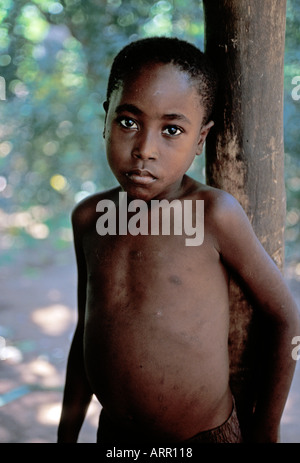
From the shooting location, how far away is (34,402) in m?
3.25

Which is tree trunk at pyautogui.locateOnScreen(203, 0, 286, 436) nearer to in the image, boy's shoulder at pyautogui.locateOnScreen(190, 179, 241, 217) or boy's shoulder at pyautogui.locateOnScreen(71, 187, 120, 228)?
boy's shoulder at pyautogui.locateOnScreen(190, 179, 241, 217)

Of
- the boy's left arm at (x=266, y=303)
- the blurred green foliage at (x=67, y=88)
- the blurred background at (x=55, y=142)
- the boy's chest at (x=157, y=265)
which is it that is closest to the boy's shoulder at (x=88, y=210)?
the boy's chest at (x=157, y=265)

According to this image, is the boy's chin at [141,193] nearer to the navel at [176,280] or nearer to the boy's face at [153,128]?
the boy's face at [153,128]

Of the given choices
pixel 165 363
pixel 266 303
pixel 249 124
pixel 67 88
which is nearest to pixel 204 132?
pixel 249 124

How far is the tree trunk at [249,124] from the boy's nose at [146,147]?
27cm

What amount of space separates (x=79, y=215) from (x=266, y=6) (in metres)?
0.85

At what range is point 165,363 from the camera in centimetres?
129

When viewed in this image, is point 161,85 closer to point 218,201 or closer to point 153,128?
point 153,128

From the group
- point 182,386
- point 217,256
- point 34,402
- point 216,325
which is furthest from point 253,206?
point 34,402

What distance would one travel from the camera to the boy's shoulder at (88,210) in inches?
60.4

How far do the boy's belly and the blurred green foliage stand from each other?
2037mm

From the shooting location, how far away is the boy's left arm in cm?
126

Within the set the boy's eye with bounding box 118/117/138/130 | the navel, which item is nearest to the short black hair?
the boy's eye with bounding box 118/117/138/130

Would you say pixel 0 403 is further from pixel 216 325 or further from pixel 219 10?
pixel 219 10
